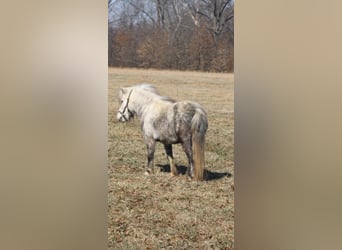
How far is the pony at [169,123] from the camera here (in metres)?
3.48

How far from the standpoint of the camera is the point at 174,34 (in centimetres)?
346

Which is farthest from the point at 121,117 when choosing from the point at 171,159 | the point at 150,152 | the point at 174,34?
the point at 174,34

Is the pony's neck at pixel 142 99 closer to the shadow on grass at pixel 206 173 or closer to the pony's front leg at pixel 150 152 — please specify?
the pony's front leg at pixel 150 152

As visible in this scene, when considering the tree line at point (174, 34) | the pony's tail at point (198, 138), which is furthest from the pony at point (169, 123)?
the tree line at point (174, 34)

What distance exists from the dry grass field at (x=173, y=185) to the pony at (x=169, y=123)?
0.18 feet

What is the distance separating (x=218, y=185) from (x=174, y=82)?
37.6 inches

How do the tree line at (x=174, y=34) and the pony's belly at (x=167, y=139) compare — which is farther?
the pony's belly at (x=167, y=139)

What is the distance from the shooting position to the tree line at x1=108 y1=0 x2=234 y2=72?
11.1ft

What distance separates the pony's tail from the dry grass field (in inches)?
1.8

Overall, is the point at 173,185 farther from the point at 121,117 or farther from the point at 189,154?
the point at 121,117

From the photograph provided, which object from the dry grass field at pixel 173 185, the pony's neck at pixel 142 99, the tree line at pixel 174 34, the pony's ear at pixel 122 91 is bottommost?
the dry grass field at pixel 173 185
